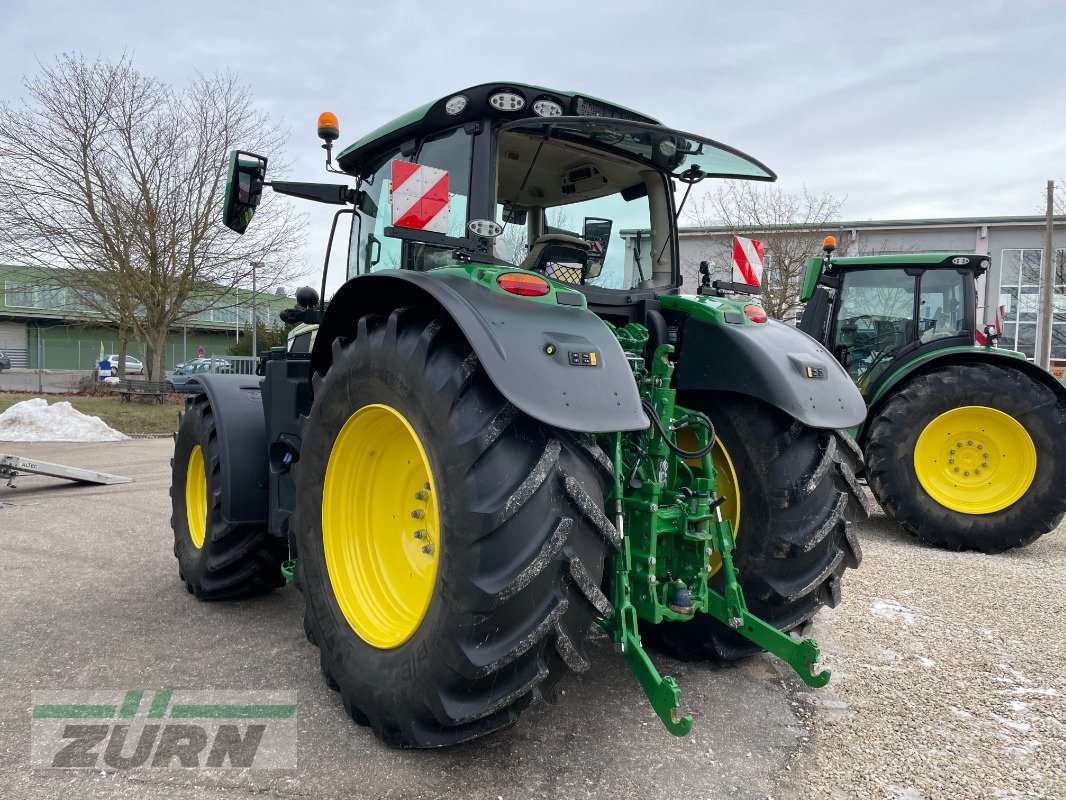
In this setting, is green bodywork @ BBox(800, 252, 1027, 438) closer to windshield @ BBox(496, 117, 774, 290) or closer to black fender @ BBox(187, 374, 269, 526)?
windshield @ BBox(496, 117, 774, 290)

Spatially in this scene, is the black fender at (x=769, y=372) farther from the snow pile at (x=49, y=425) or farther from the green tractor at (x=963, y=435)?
the snow pile at (x=49, y=425)

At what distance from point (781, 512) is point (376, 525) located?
1539 millimetres

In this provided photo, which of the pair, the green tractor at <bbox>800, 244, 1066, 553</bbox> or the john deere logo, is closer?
the john deere logo

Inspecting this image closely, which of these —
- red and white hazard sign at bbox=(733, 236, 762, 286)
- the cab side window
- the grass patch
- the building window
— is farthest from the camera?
the building window

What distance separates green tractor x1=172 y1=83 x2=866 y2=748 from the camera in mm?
2096

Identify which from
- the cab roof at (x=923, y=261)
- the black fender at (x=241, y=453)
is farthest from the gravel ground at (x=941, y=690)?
the cab roof at (x=923, y=261)

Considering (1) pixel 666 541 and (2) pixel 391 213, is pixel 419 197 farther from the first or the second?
(1) pixel 666 541

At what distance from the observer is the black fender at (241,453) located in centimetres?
369

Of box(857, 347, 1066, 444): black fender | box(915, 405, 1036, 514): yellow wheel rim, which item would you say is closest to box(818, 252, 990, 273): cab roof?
box(857, 347, 1066, 444): black fender

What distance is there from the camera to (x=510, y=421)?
2.13 m

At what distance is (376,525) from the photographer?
2873mm

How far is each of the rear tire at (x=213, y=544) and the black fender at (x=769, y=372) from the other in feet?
7.65

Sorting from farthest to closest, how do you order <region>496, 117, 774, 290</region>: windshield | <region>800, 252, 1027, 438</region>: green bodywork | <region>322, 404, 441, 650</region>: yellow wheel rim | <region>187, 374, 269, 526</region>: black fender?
<region>800, 252, 1027, 438</region>: green bodywork < <region>187, 374, 269, 526</region>: black fender < <region>496, 117, 774, 290</region>: windshield < <region>322, 404, 441, 650</region>: yellow wheel rim

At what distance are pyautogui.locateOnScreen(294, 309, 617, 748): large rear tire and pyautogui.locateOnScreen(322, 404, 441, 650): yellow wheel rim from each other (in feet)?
0.21
